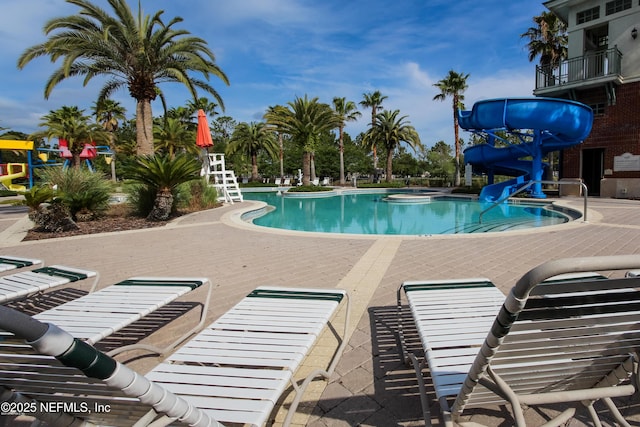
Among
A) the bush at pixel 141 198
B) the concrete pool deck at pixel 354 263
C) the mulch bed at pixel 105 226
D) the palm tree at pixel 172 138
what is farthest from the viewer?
the palm tree at pixel 172 138

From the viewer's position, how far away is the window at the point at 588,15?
19.4m

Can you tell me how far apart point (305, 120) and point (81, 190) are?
18585mm

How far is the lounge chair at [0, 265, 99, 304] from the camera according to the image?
11.2 ft

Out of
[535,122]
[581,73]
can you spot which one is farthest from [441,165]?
[535,122]

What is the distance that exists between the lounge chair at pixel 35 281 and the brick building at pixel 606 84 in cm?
2293

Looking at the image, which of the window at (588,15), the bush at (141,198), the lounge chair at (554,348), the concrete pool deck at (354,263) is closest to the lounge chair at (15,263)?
the concrete pool deck at (354,263)

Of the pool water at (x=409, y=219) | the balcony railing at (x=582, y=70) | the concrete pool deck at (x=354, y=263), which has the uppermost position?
the balcony railing at (x=582, y=70)

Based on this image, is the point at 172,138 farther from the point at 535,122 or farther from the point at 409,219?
the point at 535,122

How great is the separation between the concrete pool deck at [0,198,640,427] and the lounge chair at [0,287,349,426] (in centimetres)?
32

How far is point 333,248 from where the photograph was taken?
714 cm

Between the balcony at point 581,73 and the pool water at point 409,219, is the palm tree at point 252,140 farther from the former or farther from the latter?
the balcony at point 581,73

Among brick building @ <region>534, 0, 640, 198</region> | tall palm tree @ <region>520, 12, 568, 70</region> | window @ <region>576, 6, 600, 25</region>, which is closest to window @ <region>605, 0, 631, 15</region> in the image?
brick building @ <region>534, 0, 640, 198</region>

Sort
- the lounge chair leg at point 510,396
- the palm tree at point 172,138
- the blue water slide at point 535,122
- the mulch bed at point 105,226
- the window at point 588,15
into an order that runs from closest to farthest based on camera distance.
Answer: the lounge chair leg at point 510,396 < the mulch bed at point 105,226 < the blue water slide at point 535,122 < the window at point 588,15 < the palm tree at point 172,138

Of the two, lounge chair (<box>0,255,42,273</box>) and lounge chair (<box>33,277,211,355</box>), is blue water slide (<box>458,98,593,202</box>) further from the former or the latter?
lounge chair (<box>0,255,42,273</box>)
